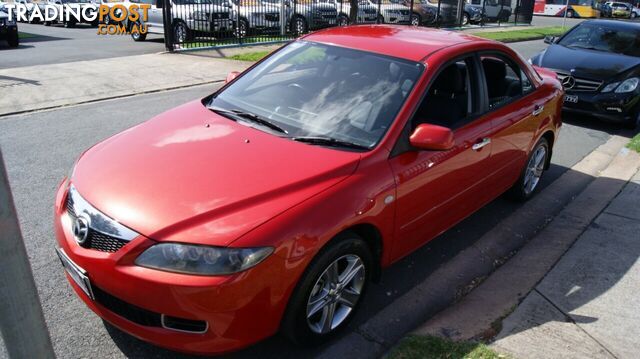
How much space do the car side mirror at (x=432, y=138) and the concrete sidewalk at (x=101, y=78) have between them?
6.77 m

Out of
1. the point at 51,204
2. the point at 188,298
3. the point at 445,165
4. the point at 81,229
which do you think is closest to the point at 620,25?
the point at 445,165

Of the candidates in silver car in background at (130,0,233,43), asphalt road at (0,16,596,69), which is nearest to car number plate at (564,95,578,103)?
silver car in background at (130,0,233,43)

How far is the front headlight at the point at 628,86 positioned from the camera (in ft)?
26.7

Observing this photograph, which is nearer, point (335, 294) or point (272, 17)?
point (335, 294)

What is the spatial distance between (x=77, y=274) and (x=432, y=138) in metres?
2.15

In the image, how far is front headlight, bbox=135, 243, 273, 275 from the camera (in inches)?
94.8

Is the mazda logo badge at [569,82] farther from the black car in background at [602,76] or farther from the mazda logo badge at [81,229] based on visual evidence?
the mazda logo badge at [81,229]

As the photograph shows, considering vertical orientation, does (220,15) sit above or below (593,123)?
above

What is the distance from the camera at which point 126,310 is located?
257cm

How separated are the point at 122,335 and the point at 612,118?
8054 mm

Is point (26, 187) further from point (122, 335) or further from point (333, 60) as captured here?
point (333, 60)

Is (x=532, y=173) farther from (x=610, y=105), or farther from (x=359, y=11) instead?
(x=359, y=11)

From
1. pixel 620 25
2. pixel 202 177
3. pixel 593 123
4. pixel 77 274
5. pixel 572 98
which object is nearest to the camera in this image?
pixel 77 274

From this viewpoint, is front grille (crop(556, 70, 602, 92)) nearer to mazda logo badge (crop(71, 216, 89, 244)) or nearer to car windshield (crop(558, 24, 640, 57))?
car windshield (crop(558, 24, 640, 57))
